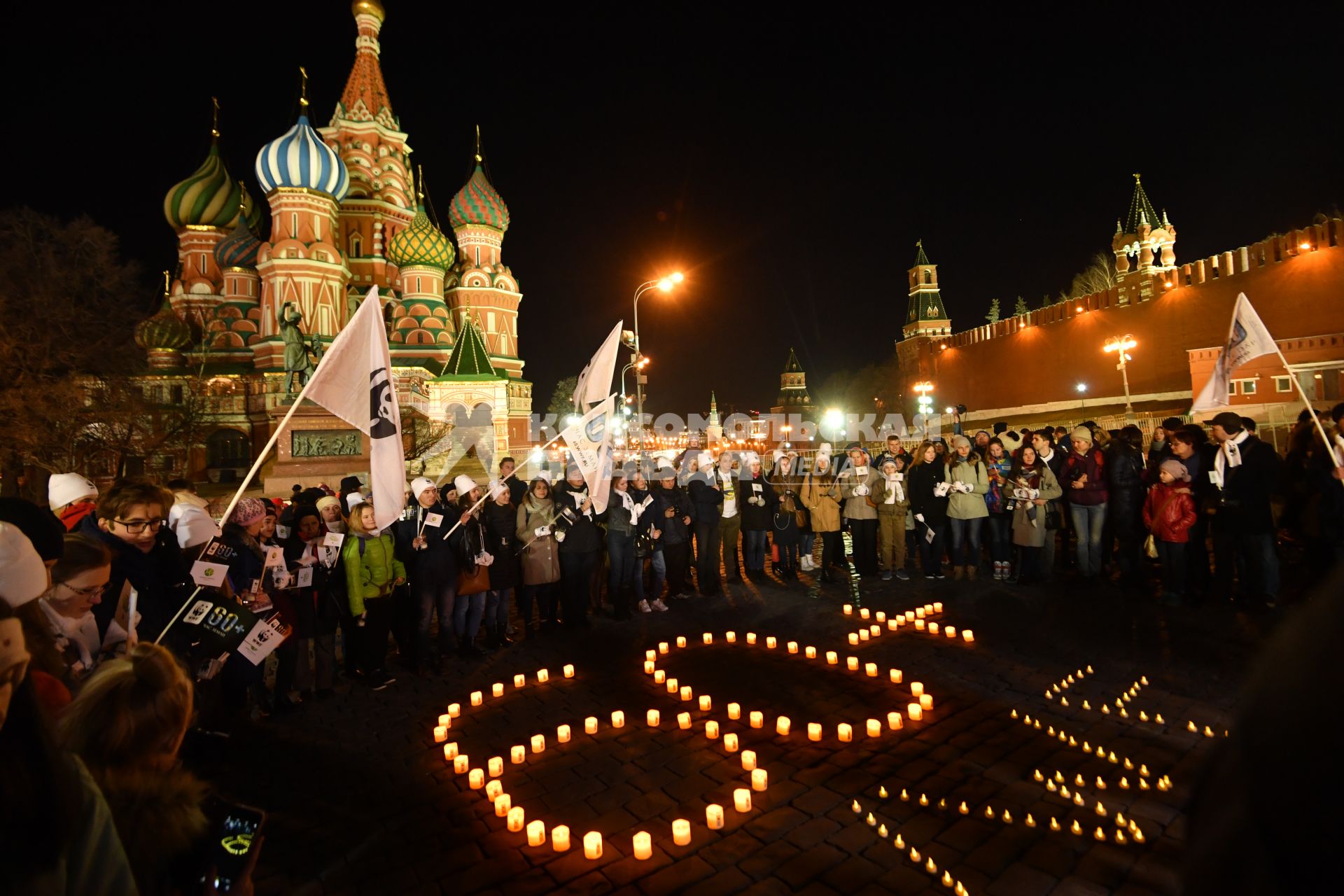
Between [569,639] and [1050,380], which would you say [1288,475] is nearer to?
[569,639]

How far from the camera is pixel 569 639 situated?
777 cm

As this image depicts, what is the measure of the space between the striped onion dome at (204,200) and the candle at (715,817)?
54.1 metres

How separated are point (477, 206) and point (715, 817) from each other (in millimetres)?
51926

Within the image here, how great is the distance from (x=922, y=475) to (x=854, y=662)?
14.6ft

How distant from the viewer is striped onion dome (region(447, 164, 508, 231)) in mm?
48781

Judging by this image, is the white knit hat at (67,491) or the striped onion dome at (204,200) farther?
the striped onion dome at (204,200)

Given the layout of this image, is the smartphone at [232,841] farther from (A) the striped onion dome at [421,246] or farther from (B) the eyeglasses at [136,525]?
(A) the striped onion dome at [421,246]

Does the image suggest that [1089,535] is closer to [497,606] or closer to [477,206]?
[497,606]

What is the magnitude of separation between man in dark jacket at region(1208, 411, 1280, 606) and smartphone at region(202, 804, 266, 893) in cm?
923

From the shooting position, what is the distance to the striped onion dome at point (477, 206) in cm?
4878

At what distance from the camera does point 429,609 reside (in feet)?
23.1

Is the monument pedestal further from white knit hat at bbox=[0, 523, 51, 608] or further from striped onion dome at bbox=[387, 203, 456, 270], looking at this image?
striped onion dome at bbox=[387, 203, 456, 270]

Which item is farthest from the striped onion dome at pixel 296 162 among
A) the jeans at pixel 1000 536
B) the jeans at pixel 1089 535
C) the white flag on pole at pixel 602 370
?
the jeans at pixel 1089 535

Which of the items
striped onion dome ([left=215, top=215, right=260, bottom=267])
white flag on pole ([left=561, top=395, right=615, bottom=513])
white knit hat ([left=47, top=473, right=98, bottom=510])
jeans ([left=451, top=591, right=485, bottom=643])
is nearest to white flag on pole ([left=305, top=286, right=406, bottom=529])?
white knit hat ([left=47, top=473, right=98, bottom=510])
